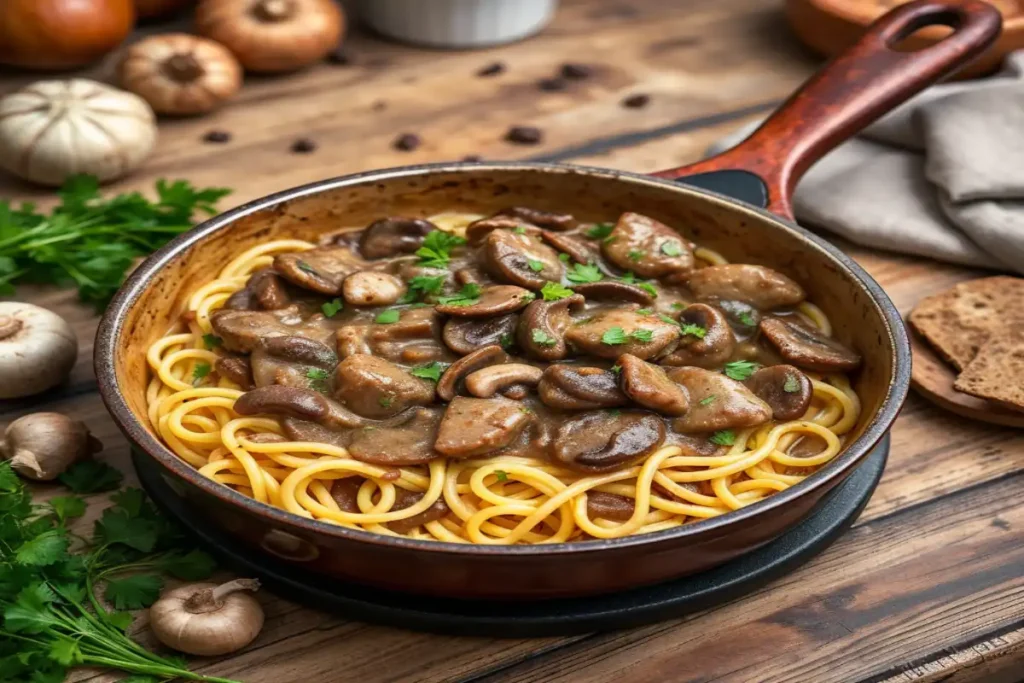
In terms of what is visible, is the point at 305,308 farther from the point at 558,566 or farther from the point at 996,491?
the point at 996,491

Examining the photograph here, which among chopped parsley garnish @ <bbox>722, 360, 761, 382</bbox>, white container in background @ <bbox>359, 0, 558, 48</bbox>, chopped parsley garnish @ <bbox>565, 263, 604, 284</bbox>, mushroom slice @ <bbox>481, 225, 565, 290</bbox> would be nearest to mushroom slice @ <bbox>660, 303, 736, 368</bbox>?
chopped parsley garnish @ <bbox>722, 360, 761, 382</bbox>

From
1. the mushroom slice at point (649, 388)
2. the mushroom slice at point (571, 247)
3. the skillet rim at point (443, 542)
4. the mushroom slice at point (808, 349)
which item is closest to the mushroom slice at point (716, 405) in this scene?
the mushroom slice at point (649, 388)

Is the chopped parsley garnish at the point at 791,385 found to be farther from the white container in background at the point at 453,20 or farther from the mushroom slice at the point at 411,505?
the white container in background at the point at 453,20

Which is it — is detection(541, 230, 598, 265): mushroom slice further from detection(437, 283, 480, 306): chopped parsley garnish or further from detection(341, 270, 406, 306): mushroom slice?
detection(341, 270, 406, 306): mushroom slice

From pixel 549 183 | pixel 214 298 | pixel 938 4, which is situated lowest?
pixel 214 298

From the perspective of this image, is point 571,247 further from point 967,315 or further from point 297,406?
point 967,315

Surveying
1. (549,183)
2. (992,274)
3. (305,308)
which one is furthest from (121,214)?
(992,274)

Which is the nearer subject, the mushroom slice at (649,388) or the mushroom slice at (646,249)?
the mushroom slice at (649,388)
